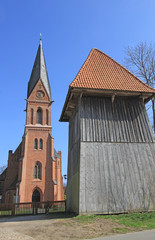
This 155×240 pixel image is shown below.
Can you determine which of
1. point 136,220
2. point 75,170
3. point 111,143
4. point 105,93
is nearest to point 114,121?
point 111,143

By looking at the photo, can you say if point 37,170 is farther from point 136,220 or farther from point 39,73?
point 136,220

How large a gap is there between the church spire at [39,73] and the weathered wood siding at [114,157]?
3079cm

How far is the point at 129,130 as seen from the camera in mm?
12359

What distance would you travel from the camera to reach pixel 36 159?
35.8m

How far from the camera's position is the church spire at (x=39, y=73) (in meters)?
42.9

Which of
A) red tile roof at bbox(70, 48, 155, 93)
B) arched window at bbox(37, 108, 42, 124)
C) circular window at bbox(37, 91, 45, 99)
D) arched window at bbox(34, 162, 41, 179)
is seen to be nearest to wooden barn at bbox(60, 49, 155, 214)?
red tile roof at bbox(70, 48, 155, 93)

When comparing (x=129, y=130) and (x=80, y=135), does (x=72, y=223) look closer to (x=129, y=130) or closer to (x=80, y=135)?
(x=80, y=135)

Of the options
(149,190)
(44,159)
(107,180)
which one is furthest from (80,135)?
(44,159)

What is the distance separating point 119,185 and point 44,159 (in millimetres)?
26728

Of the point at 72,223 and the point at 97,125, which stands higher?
the point at 97,125

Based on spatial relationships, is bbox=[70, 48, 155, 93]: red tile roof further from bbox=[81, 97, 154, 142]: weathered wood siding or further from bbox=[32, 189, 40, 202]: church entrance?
bbox=[32, 189, 40, 202]: church entrance

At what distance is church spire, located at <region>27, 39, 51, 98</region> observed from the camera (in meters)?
42.9

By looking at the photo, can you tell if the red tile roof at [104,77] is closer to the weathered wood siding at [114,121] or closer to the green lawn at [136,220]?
the weathered wood siding at [114,121]

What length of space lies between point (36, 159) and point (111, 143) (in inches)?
1026
